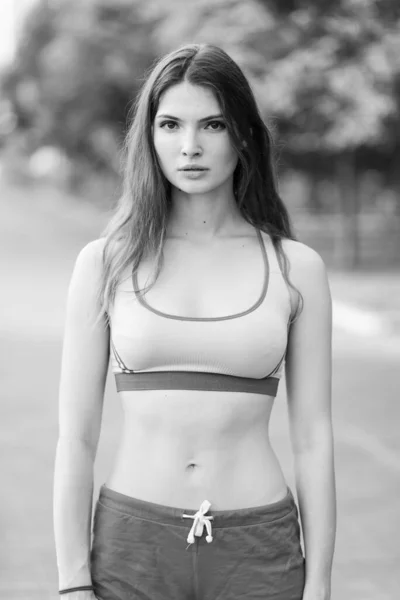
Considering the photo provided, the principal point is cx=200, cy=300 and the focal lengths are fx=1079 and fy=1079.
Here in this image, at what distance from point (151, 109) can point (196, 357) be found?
49 centimetres

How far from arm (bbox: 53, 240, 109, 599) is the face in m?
0.22

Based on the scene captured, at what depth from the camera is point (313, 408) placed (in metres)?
2.05

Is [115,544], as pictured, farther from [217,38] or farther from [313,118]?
[313,118]

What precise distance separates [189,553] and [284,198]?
5.37 meters

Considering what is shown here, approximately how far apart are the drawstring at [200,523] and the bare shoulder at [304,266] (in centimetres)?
45

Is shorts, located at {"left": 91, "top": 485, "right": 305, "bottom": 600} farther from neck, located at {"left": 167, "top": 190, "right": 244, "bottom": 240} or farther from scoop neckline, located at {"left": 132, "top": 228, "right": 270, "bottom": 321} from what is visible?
neck, located at {"left": 167, "top": 190, "right": 244, "bottom": 240}

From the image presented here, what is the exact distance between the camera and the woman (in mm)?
1922

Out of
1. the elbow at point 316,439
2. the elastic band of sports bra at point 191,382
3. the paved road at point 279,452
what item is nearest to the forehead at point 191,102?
the elastic band of sports bra at point 191,382

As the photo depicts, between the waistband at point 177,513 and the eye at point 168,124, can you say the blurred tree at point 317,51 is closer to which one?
the eye at point 168,124

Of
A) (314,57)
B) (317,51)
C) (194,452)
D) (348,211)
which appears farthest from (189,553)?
(348,211)

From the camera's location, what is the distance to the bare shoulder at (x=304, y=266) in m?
2.03

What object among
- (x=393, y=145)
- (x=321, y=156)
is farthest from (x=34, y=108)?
(x=393, y=145)

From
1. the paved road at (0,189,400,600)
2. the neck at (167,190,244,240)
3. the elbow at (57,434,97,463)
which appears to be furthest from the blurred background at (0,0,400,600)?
the elbow at (57,434,97,463)

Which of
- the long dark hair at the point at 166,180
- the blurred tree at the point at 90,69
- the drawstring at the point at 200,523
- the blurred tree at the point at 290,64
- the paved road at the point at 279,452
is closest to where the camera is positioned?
the drawstring at the point at 200,523
